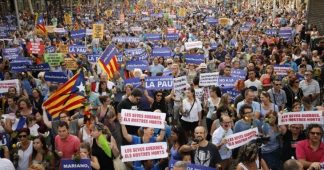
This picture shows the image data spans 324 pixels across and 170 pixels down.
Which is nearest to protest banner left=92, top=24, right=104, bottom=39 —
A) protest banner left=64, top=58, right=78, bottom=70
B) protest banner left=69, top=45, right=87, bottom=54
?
protest banner left=69, top=45, right=87, bottom=54

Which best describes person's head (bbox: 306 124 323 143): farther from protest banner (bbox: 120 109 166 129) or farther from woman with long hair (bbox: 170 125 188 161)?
protest banner (bbox: 120 109 166 129)

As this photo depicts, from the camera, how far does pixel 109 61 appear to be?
1116cm

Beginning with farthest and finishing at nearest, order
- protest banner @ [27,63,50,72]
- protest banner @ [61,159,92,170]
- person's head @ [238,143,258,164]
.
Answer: protest banner @ [27,63,50,72]
protest banner @ [61,159,92,170]
person's head @ [238,143,258,164]

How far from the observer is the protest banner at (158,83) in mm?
9680

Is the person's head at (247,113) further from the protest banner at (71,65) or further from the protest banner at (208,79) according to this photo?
the protest banner at (71,65)

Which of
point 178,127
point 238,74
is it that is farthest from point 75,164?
point 238,74

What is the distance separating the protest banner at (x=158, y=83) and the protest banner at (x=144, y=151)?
3.62m

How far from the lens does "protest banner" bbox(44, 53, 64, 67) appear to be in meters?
13.4

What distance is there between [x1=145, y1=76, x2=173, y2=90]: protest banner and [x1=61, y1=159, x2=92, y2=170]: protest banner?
13.2 feet

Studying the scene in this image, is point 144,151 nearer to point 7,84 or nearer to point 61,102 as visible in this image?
point 61,102

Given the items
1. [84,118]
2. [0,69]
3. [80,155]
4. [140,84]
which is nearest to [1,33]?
[0,69]

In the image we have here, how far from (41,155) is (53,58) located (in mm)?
7446

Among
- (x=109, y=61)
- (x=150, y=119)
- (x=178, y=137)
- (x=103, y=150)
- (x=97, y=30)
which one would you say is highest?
(x=97, y=30)

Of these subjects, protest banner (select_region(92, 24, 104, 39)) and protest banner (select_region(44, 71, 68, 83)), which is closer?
protest banner (select_region(44, 71, 68, 83))
